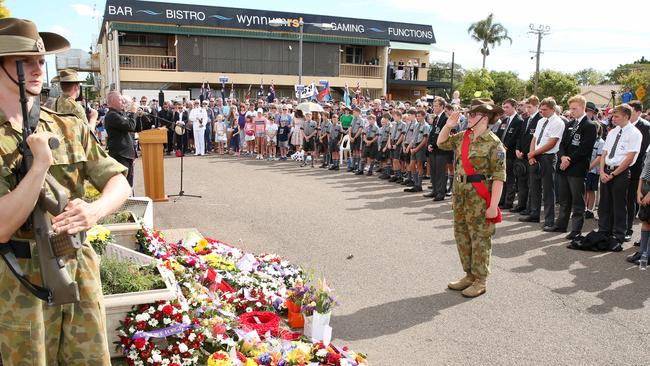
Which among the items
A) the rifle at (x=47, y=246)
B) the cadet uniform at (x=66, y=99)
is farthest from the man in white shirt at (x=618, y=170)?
the rifle at (x=47, y=246)

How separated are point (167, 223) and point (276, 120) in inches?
438

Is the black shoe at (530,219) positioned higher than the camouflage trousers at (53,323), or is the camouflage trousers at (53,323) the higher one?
the camouflage trousers at (53,323)

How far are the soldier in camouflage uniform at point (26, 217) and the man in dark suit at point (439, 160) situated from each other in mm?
10224

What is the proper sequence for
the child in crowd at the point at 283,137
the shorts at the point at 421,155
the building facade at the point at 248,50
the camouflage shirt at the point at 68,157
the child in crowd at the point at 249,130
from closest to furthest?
the camouflage shirt at the point at 68,157
the shorts at the point at 421,155
the child in crowd at the point at 283,137
the child in crowd at the point at 249,130
the building facade at the point at 248,50

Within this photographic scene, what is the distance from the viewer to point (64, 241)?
2.16 metres

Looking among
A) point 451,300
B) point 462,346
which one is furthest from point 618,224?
point 462,346

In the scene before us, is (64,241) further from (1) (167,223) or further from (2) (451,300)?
(1) (167,223)

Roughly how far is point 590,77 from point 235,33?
9568 cm

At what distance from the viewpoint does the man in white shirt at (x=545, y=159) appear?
9320 mm

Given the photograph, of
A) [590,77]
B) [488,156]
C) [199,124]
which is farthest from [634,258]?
[590,77]

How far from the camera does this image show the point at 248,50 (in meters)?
40.2

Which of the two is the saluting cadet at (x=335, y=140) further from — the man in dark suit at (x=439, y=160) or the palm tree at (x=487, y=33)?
the palm tree at (x=487, y=33)

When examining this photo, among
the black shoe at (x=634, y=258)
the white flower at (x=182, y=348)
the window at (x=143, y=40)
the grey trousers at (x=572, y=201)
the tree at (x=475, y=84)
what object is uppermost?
the window at (x=143, y=40)

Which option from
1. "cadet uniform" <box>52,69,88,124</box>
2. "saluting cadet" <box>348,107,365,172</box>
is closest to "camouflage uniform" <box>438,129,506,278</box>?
"cadet uniform" <box>52,69,88,124</box>
